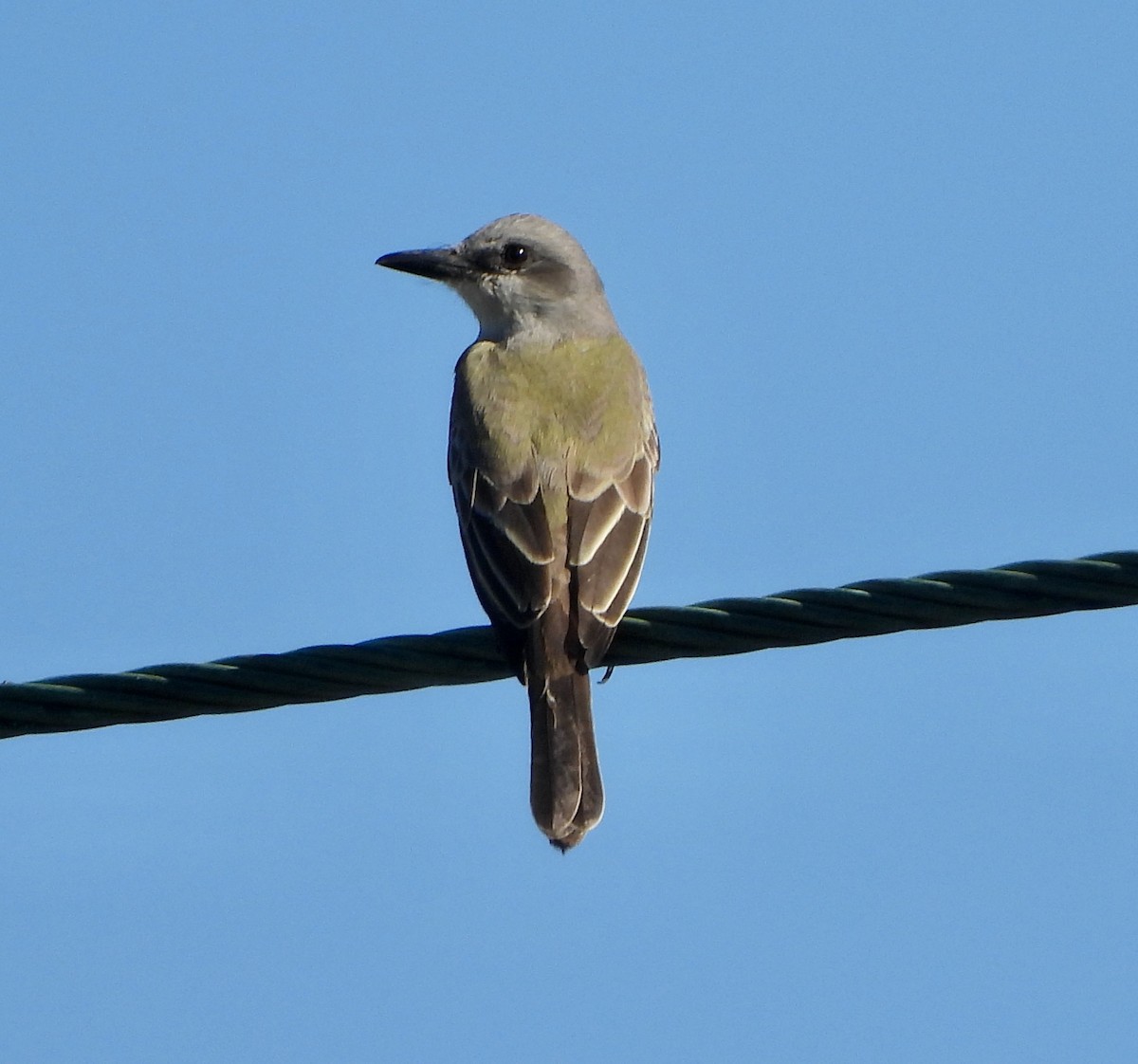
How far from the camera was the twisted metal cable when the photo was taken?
4883 millimetres

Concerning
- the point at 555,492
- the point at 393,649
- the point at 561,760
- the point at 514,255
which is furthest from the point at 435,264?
the point at 393,649

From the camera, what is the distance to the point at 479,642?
5578 millimetres

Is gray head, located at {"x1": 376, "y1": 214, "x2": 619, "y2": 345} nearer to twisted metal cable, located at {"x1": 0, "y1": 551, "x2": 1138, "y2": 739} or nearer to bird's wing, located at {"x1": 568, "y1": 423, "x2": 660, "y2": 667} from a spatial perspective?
bird's wing, located at {"x1": 568, "y1": 423, "x2": 660, "y2": 667}

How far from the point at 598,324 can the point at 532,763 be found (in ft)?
11.5

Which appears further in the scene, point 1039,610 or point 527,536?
point 527,536

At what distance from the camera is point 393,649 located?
518cm

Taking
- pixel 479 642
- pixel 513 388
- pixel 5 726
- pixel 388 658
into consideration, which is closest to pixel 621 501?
pixel 513 388

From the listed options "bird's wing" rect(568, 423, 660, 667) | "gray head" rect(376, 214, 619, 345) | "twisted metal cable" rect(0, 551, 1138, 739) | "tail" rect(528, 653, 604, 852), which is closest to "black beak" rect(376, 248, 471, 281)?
"gray head" rect(376, 214, 619, 345)

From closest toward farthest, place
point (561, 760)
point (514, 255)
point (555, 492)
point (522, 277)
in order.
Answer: point (561, 760)
point (555, 492)
point (522, 277)
point (514, 255)

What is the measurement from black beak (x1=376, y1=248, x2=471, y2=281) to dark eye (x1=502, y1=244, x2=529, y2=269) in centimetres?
20

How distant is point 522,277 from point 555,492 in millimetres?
2871

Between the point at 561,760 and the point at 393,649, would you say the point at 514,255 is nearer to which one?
the point at 561,760

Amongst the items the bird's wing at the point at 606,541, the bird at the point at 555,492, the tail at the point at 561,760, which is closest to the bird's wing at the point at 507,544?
the bird at the point at 555,492

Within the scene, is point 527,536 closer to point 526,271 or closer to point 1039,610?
point 1039,610
